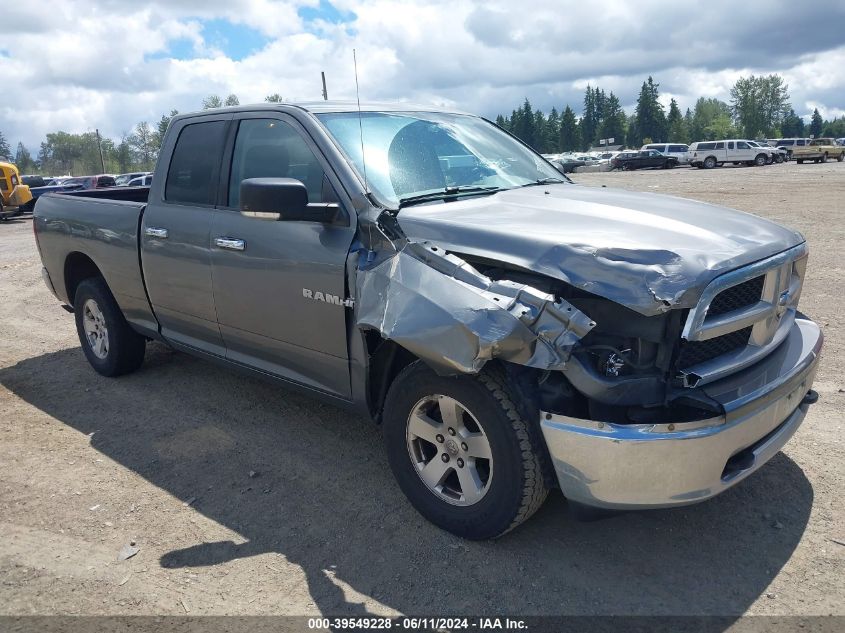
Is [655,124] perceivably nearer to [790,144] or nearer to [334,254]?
[790,144]

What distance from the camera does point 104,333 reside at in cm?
569

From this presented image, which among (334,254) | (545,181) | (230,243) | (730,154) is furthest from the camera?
(730,154)

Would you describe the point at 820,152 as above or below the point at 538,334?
below

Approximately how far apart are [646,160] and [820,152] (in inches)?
404

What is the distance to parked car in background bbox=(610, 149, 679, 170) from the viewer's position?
1869 inches

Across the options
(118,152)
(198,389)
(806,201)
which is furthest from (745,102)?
(198,389)

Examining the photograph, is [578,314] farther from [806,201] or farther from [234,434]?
[806,201]

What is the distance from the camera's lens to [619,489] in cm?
274

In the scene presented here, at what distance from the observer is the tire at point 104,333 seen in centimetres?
551

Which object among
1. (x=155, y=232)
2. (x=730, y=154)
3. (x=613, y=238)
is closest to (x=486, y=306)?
(x=613, y=238)

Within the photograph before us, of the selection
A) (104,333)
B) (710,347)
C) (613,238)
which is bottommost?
(104,333)

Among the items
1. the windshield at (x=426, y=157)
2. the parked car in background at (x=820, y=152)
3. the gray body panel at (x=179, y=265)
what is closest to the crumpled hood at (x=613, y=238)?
the windshield at (x=426, y=157)

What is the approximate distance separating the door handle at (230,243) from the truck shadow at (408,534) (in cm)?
124

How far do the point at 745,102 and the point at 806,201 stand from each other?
4638 inches
